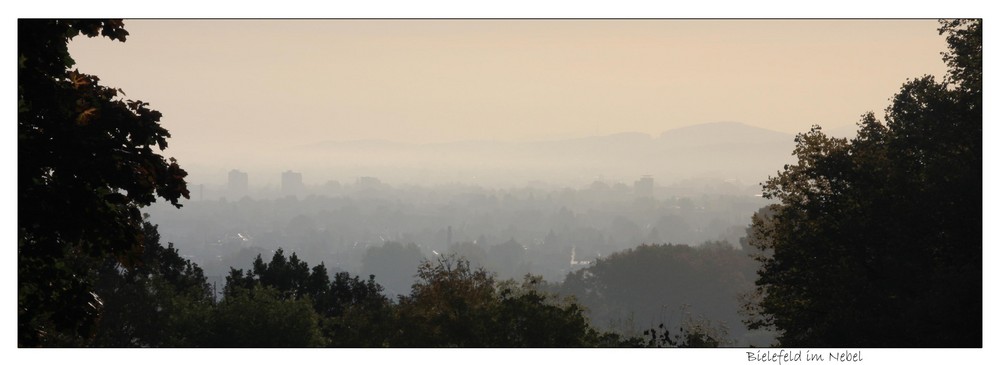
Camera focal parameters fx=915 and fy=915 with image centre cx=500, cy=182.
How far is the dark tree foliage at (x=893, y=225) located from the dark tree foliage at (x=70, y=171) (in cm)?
1502

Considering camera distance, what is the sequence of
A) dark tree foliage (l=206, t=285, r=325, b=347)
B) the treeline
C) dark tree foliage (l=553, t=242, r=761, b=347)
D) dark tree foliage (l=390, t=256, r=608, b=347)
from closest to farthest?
1. dark tree foliage (l=390, t=256, r=608, b=347)
2. the treeline
3. dark tree foliage (l=206, t=285, r=325, b=347)
4. dark tree foliage (l=553, t=242, r=761, b=347)

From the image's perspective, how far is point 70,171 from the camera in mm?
12625

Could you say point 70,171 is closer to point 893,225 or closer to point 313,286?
point 893,225

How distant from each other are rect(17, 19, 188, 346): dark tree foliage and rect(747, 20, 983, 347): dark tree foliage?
15.0 meters

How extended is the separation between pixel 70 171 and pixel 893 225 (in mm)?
18124

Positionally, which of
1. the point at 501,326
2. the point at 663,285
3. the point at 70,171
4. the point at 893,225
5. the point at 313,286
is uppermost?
the point at 70,171

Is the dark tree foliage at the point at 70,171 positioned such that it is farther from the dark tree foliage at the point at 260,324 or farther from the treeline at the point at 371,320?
the dark tree foliage at the point at 260,324

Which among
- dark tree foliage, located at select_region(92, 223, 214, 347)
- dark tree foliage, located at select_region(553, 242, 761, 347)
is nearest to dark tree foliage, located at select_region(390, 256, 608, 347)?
dark tree foliage, located at select_region(92, 223, 214, 347)

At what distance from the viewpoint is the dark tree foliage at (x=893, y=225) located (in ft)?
63.1

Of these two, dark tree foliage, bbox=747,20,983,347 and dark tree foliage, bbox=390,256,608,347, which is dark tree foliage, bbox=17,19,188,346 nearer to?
dark tree foliage, bbox=390,256,608,347

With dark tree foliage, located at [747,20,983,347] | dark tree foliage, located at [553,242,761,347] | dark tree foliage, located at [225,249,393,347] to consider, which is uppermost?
dark tree foliage, located at [747,20,983,347]

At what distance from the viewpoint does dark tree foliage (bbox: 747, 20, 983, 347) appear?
1923 centimetres

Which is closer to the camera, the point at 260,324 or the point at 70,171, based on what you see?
the point at 70,171

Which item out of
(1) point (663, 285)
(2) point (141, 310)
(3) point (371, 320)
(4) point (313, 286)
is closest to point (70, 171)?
(2) point (141, 310)
